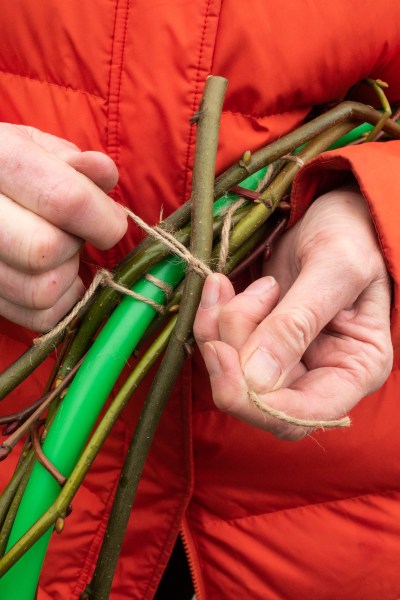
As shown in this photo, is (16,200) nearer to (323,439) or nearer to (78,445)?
(78,445)

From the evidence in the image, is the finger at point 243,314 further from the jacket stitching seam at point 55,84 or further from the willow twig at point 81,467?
the jacket stitching seam at point 55,84

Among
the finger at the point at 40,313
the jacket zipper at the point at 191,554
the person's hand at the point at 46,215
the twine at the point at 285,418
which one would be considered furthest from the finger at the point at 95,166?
the jacket zipper at the point at 191,554

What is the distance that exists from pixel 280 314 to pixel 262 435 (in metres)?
0.25

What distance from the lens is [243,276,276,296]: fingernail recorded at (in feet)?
1.52

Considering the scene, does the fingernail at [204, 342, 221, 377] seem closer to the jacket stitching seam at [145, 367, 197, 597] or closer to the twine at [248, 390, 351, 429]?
Answer: the twine at [248, 390, 351, 429]

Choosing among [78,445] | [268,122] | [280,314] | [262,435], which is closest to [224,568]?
[262,435]

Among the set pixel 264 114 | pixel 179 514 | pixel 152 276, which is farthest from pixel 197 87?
pixel 179 514

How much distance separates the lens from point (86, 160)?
0.47 meters

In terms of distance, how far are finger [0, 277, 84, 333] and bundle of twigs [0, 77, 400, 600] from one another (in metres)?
0.02

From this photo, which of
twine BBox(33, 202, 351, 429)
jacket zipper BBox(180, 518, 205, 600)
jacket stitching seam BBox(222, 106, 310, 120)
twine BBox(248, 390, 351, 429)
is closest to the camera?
twine BBox(248, 390, 351, 429)

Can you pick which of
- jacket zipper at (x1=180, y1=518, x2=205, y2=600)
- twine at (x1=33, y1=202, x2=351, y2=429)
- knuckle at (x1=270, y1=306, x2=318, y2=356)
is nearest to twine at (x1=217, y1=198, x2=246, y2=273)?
twine at (x1=33, y1=202, x2=351, y2=429)

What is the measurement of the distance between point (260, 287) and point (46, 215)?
180mm

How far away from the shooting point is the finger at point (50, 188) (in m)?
0.44

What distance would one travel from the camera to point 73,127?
581 mm
